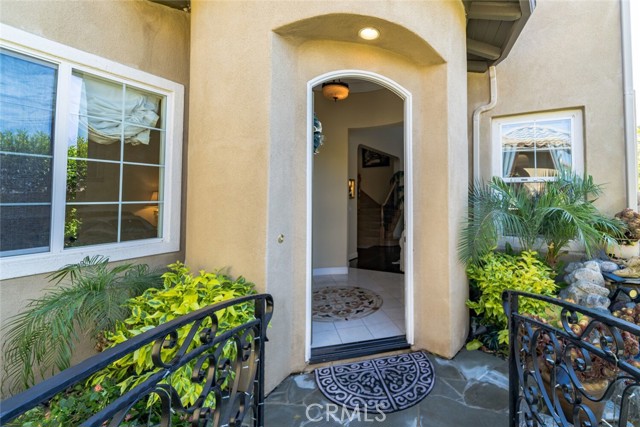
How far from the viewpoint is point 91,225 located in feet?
8.92

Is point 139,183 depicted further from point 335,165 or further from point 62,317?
point 335,165

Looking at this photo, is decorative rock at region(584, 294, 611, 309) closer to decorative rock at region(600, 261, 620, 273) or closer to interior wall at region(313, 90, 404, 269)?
decorative rock at region(600, 261, 620, 273)

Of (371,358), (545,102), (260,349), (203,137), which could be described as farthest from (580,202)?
(203,137)

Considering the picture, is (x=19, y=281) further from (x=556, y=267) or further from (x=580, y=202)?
(x=580, y=202)

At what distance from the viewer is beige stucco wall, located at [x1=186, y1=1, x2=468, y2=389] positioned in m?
2.48

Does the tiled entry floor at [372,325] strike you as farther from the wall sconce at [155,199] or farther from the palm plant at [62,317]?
the wall sconce at [155,199]

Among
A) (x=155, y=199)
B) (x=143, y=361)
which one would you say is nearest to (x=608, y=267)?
(x=143, y=361)

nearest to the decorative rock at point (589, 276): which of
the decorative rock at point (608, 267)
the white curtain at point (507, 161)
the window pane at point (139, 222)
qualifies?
the decorative rock at point (608, 267)

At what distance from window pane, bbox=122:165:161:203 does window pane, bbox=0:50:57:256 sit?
0.60 m

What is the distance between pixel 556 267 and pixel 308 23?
4.19m

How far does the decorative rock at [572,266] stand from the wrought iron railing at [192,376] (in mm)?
4029

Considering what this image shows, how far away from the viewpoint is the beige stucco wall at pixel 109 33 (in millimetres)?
2256

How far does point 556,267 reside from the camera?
3.71 metres
